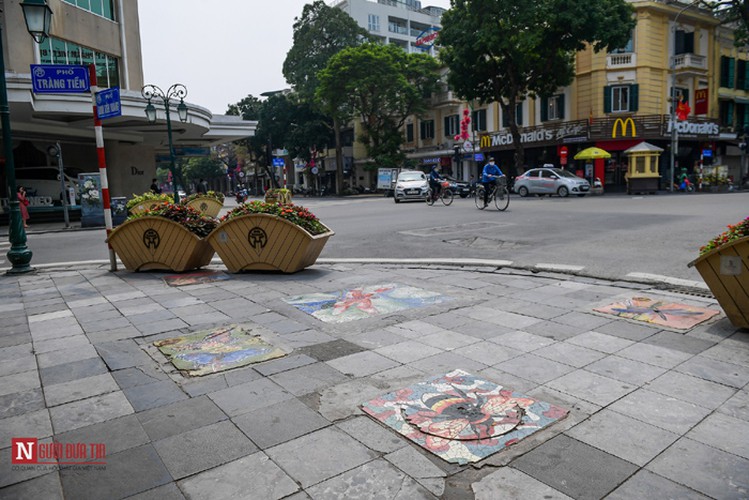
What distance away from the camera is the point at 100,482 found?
8.33 ft

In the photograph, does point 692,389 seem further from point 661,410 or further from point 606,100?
point 606,100

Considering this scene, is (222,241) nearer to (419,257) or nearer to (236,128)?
(419,257)

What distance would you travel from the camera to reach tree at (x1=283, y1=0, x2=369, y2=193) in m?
49.4

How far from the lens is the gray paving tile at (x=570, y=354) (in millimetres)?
3990

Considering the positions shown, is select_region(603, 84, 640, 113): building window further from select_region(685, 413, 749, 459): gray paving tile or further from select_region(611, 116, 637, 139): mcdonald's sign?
select_region(685, 413, 749, 459): gray paving tile

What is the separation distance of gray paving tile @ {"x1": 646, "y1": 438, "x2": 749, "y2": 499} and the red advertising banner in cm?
3834

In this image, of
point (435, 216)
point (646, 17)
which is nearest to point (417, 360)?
point (435, 216)

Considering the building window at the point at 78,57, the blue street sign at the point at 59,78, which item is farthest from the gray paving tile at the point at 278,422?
the building window at the point at 78,57

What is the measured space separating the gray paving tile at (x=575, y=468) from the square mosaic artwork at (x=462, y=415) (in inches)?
7.0

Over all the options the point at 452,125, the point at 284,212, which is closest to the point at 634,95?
the point at 452,125

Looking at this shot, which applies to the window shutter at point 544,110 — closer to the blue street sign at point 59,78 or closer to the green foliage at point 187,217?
the green foliage at point 187,217

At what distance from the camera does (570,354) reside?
4.14 meters

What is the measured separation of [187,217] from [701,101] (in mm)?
36681

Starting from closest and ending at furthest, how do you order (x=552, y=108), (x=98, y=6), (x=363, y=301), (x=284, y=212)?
1. (x=363, y=301)
2. (x=284, y=212)
3. (x=98, y=6)
4. (x=552, y=108)
